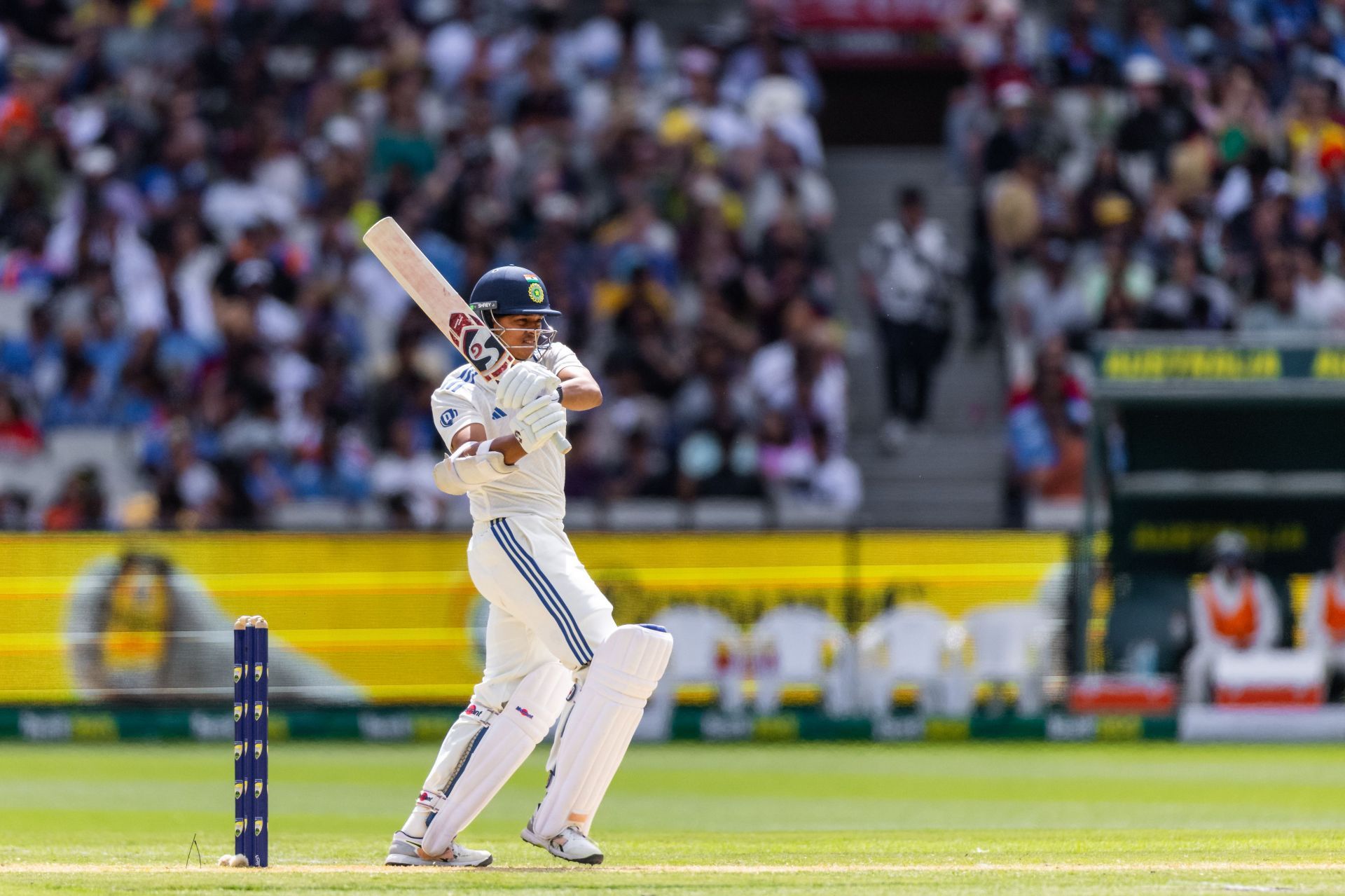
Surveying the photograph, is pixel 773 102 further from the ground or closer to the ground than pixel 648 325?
further from the ground

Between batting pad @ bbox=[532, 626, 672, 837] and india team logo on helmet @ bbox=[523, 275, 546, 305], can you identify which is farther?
india team logo on helmet @ bbox=[523, 275, 546, 305]

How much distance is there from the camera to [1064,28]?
65.8 ft

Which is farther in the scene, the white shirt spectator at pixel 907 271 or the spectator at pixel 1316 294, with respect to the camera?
the white shirt spectator at pixel 907 271

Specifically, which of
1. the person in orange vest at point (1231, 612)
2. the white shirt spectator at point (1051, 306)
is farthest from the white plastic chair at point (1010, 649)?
the white shirt spectator at point (1051, 306)

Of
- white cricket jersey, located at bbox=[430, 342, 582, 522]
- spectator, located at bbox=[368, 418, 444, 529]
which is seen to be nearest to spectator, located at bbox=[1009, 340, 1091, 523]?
spectator, located at bbox=[368, 418, 444, 529]

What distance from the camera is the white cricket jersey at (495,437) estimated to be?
726 centimetres

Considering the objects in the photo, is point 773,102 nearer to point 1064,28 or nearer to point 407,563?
point 1064,28

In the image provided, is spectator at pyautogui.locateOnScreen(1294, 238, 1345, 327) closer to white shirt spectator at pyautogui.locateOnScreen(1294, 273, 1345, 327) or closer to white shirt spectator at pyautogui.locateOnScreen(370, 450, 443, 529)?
white shirt spectator at pyautogui.locateOnScreen(1294, 273, 1345, 327)

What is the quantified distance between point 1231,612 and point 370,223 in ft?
24.0

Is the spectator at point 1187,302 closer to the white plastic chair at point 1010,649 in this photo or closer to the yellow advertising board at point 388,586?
the yellow advertising board at point 388,586

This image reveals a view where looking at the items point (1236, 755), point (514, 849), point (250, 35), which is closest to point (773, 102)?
point (250, 35)

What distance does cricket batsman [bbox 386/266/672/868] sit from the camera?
7082mm

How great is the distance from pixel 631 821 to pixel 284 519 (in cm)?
598

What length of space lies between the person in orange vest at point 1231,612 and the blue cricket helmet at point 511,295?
909 cm
